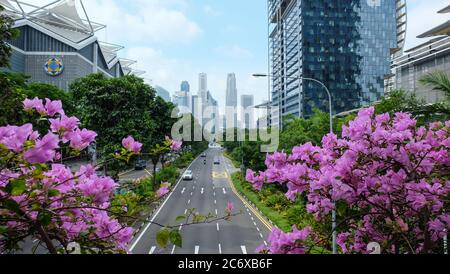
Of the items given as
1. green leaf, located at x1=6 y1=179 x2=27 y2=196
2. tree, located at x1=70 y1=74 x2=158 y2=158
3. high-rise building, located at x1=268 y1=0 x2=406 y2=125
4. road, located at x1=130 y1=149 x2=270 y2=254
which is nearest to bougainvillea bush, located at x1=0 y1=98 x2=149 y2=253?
green leaf, located at x1=6 y1=179 x2=27 y2=196

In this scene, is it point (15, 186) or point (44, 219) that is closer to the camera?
point (15, 186)

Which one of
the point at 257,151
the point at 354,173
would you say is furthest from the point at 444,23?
the point at 354,173

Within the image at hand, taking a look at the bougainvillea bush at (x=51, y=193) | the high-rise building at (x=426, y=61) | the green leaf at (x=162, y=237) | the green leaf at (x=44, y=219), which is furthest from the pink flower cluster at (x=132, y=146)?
the high-rise building at (x=426, y=61)

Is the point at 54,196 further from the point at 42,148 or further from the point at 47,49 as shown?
the point at 47,49

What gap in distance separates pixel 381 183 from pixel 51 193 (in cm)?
260

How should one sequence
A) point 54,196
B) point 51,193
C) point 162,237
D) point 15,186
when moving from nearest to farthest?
point 15,186 → point 51,193 → point 162,237 → point 54,196

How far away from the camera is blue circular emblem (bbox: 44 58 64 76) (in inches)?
2228

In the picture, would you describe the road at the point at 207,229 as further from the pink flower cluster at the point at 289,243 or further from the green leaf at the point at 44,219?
the green leaf at the point at 44,219

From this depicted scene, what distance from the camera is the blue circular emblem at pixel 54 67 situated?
186ft

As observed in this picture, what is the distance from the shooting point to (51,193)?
6.50 ft

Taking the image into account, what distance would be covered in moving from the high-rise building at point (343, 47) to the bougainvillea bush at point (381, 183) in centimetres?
7603

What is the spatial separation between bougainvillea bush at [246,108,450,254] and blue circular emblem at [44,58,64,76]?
60.8m

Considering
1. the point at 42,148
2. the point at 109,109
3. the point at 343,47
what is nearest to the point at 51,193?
the point at 42,148
